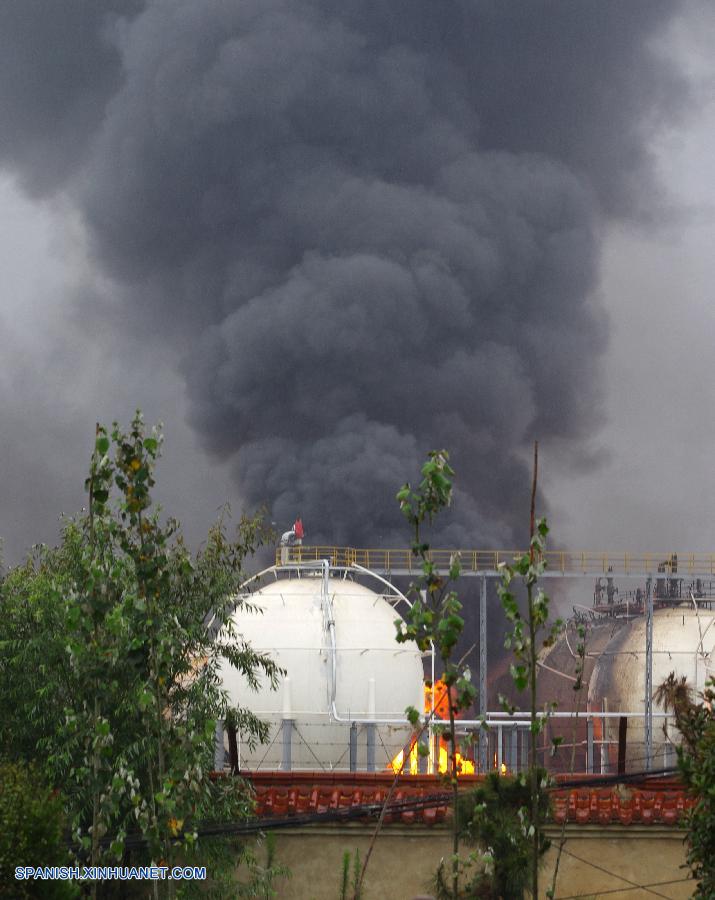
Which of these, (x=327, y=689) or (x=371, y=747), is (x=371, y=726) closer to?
(x=371, y=747)

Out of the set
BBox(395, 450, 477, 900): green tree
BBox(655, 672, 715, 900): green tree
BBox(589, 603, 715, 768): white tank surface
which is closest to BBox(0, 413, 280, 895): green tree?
BBox(395, 450, 477, 900): green tree

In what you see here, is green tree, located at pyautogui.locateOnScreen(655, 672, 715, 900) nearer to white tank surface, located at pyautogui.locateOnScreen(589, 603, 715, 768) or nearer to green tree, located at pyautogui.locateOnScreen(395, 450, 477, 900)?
green tree, located at pyautogui.locateOnScreen(395, 450, 477, 900)

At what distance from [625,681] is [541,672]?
812 centimetres

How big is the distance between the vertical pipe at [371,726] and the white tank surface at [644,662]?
1220cm

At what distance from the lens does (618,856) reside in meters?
21.6

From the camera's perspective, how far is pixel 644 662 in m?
46.8

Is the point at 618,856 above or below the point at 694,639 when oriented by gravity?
below

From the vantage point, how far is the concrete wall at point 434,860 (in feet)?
69.8

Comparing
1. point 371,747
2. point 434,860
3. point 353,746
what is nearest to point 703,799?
point 434,860

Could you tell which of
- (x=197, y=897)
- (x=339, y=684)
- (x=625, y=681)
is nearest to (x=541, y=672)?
Result: (x=625, y=681)

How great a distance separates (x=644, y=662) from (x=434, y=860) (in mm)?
26999

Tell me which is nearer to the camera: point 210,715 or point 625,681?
point 210,715

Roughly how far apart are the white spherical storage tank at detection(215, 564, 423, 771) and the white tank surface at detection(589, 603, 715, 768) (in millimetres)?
11731

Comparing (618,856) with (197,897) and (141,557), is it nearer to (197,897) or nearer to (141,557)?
(197,897)
